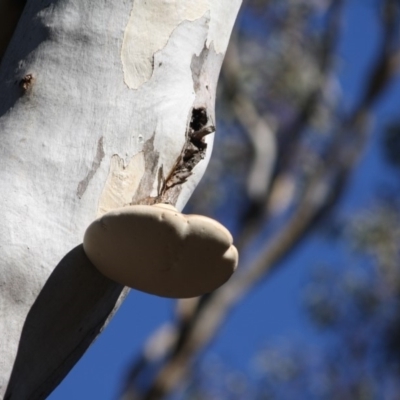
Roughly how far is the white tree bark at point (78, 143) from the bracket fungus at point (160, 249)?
0.05 meters

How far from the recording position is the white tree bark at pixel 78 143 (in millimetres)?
1111

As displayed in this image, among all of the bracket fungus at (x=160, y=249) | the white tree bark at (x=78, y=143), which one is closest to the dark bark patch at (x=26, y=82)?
the white tree bark at (x=78, y=143)

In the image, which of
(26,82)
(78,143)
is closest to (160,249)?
(78,143)

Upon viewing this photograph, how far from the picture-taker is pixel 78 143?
119 cm

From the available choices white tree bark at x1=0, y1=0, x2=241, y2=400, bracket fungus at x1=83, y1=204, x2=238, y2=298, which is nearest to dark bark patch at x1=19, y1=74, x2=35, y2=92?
white tree bark at x1=0, y1=0, x2=241, y2=400

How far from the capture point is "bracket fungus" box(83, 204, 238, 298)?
107 cm

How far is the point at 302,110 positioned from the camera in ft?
24.2

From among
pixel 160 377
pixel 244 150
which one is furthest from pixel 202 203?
pixel 160 377

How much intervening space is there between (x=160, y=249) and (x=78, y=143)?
0.18 meters

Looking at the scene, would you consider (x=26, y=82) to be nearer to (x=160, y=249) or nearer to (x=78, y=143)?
(x=78, y=143)

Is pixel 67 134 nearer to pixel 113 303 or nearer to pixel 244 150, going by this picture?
pixel 113 303

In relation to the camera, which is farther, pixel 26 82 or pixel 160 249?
pixel 26 82

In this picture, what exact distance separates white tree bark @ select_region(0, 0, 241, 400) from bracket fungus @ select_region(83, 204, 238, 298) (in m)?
0.05

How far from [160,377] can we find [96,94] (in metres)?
4.86
